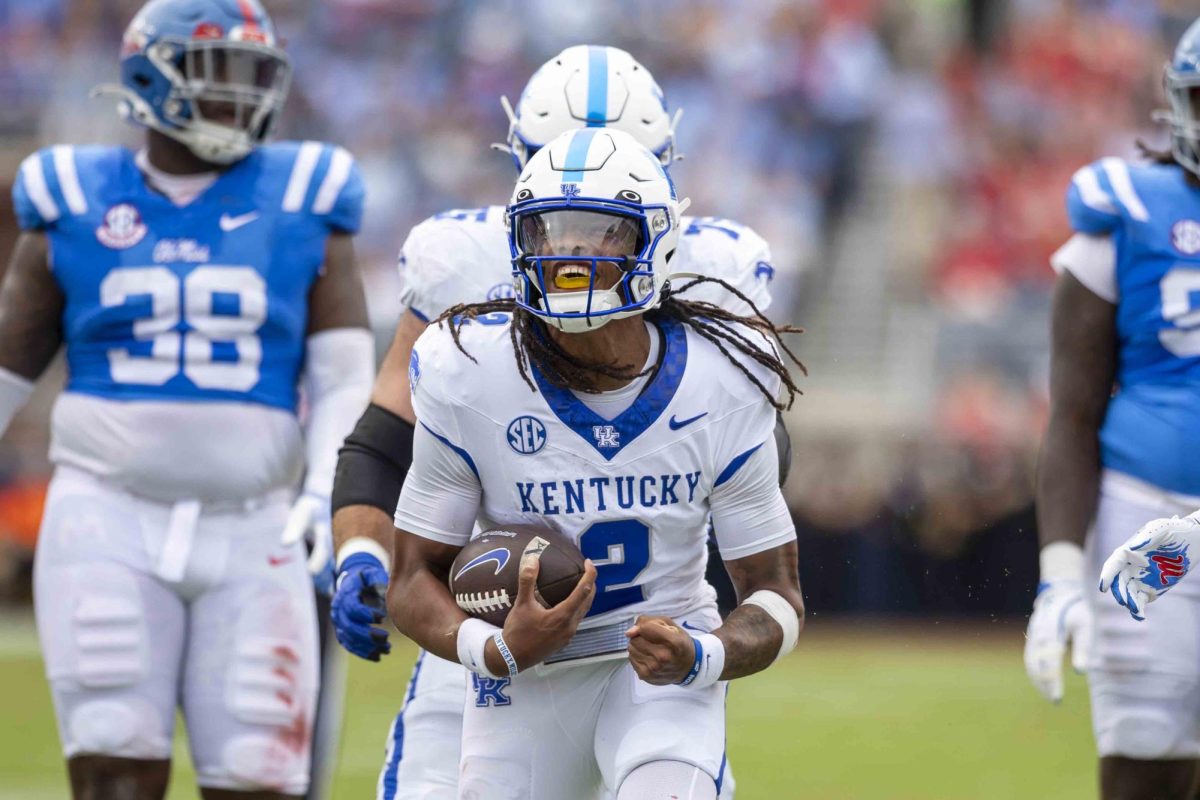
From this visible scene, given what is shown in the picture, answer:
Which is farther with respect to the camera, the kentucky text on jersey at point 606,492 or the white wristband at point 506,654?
the kentucky text on jersey at point 606,492

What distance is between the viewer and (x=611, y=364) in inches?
140

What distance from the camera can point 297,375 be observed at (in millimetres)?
4969

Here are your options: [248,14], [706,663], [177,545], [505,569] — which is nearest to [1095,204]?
[706,663]

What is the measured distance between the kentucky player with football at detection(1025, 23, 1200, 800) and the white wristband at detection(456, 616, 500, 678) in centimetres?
163

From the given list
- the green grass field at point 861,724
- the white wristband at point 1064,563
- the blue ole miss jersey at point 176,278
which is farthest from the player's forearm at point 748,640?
the green grass field at point 861,724

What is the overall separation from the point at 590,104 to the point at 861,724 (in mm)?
6498

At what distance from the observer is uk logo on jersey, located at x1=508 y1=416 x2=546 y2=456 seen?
3518 mm

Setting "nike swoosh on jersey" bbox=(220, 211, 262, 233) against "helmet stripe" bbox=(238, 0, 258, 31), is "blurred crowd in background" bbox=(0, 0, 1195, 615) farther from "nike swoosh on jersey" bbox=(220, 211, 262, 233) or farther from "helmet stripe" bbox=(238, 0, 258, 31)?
"nike swoosh on jersey" bbox=(220, 211, 262, 233)

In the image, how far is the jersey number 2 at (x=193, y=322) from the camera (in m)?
4.77

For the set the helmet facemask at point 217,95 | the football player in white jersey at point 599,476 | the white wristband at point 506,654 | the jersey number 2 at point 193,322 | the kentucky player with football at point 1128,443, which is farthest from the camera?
the helmet facemask at point 217,95

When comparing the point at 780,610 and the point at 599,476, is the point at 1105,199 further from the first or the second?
the point at 599,476

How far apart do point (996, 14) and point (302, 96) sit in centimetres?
575

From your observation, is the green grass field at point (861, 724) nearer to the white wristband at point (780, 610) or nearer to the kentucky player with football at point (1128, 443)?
the kentucky player with football at point (1128, 443)

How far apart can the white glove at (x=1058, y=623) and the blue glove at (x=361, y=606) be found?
157 centimetres
